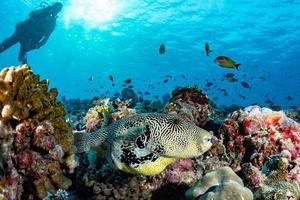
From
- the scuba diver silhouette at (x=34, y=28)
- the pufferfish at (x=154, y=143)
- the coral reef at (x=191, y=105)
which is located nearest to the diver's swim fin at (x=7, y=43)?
the scuba diver silhouette at (x=34, y=28)

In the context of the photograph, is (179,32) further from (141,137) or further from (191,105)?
(141,137)

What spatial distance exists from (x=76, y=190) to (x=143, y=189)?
4.05 feet

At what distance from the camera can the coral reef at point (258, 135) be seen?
5.98 meters

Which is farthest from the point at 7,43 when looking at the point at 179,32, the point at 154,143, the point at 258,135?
the point at 179,32

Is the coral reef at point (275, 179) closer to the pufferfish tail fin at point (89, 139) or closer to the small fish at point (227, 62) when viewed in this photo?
the pufferfish tail fin at point (89, 139)

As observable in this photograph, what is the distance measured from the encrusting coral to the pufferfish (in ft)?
3.28

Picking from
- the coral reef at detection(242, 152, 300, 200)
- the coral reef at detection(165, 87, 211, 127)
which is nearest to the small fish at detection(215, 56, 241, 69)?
the coral reef at detection(165, 87, 211, 127)

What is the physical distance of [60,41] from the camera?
7081 cm

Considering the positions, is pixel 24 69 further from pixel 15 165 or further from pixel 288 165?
pixel 288 165

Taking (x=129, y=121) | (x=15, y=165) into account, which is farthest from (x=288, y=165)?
(x=15, y=165)

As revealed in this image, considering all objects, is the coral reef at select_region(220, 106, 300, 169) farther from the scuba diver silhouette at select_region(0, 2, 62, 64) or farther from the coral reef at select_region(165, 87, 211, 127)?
the scuba diver silhouette at select_region(0, 2, 62, 64)

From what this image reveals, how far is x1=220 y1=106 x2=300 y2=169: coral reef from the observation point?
236 inches

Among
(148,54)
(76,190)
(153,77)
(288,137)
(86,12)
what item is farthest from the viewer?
(153,77)

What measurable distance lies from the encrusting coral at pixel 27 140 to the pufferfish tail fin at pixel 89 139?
0.45ft
